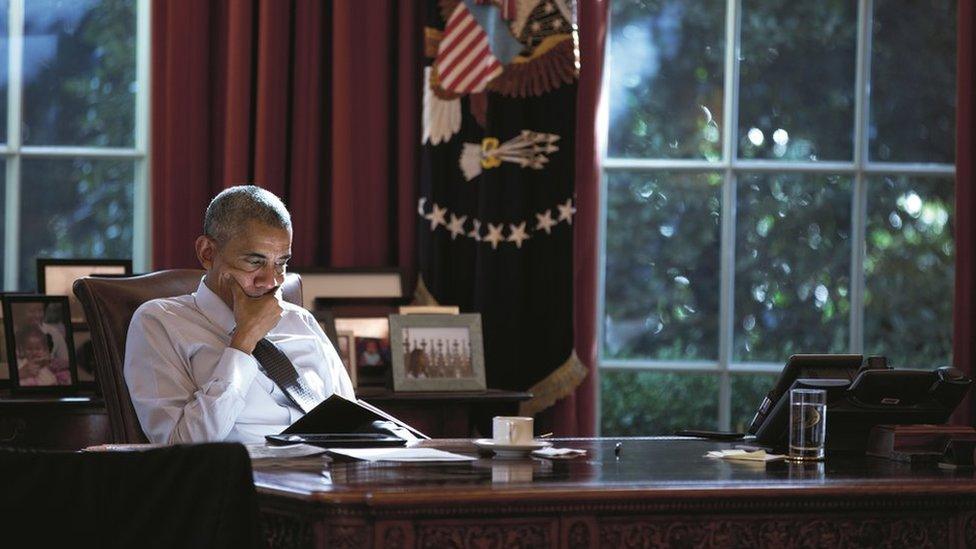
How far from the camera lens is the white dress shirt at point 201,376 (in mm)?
2836

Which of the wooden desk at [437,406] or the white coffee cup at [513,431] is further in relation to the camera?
the wooden desk at [437,406]

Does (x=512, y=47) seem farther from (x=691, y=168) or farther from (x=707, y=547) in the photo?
(x=707, y=547)

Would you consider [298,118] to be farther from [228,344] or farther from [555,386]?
[228,344]

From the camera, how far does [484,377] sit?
13.9 ft

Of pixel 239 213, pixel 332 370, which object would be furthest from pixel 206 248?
pixel 332 370

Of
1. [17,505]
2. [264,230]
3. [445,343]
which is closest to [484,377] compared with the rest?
[445,343]

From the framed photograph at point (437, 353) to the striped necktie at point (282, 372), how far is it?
3.40 ft

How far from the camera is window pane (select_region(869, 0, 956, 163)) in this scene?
4.85 m

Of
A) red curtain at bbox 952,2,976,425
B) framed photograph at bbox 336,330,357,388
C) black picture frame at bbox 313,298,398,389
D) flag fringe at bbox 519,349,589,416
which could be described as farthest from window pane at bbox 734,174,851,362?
framed photograph at bbox 336,330,357,388

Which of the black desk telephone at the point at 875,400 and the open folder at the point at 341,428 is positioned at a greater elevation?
the black desk telephone at the point at 875,400

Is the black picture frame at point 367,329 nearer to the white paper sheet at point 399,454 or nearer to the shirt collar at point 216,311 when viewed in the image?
the shirt collar at point 216,311

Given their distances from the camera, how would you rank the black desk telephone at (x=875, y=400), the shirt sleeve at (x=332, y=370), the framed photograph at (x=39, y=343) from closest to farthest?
1. the black desk telephone at (x=875, y=400)
2. the shirt sleeve at (x=332, y=370)
3. the framed photograph at (x=39, y=343)

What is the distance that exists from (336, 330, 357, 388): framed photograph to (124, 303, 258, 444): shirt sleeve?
1.20 meters

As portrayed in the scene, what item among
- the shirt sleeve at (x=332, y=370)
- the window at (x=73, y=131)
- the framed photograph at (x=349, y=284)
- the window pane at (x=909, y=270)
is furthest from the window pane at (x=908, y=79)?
the window at (x=73, y=131)
